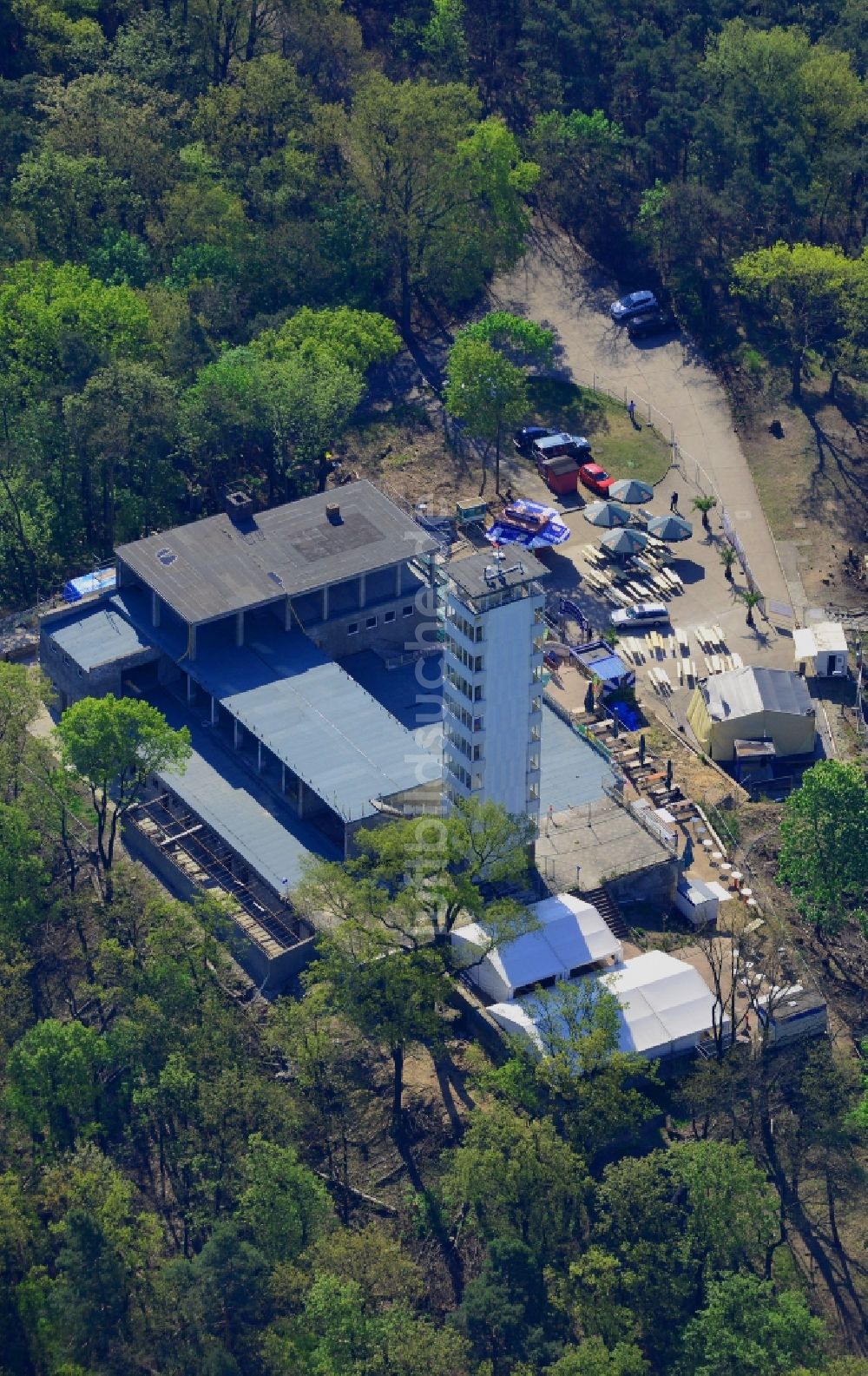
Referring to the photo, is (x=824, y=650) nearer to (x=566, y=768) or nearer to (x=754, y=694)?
(x=754, y=694)

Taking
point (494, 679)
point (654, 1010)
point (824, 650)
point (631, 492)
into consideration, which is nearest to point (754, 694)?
point (824, 650)

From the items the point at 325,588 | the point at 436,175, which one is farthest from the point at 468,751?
the point at 436,175

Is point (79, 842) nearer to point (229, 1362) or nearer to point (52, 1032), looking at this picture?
point (52, 1032)

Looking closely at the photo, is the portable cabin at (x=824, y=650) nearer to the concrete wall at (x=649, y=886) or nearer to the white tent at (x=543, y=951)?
the concrete wall at (x=649, y=886)

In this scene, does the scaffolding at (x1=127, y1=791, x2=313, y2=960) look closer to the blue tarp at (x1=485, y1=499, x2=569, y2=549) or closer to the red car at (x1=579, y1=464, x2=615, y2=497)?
the blue tarp at (x1=485, y1=499, x2=569, y2=549)

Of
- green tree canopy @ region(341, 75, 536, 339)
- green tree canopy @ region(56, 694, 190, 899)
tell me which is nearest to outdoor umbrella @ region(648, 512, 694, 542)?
green tree canopy @ region(341, 75, 536, 339)

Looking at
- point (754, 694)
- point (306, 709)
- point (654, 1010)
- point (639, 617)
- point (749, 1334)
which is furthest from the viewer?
point (639, 617)

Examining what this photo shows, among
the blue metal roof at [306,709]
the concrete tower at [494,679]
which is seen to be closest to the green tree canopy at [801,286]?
the blue metal roof at [306,709]

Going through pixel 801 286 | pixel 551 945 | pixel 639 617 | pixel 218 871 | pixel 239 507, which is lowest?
pixel 639 617
